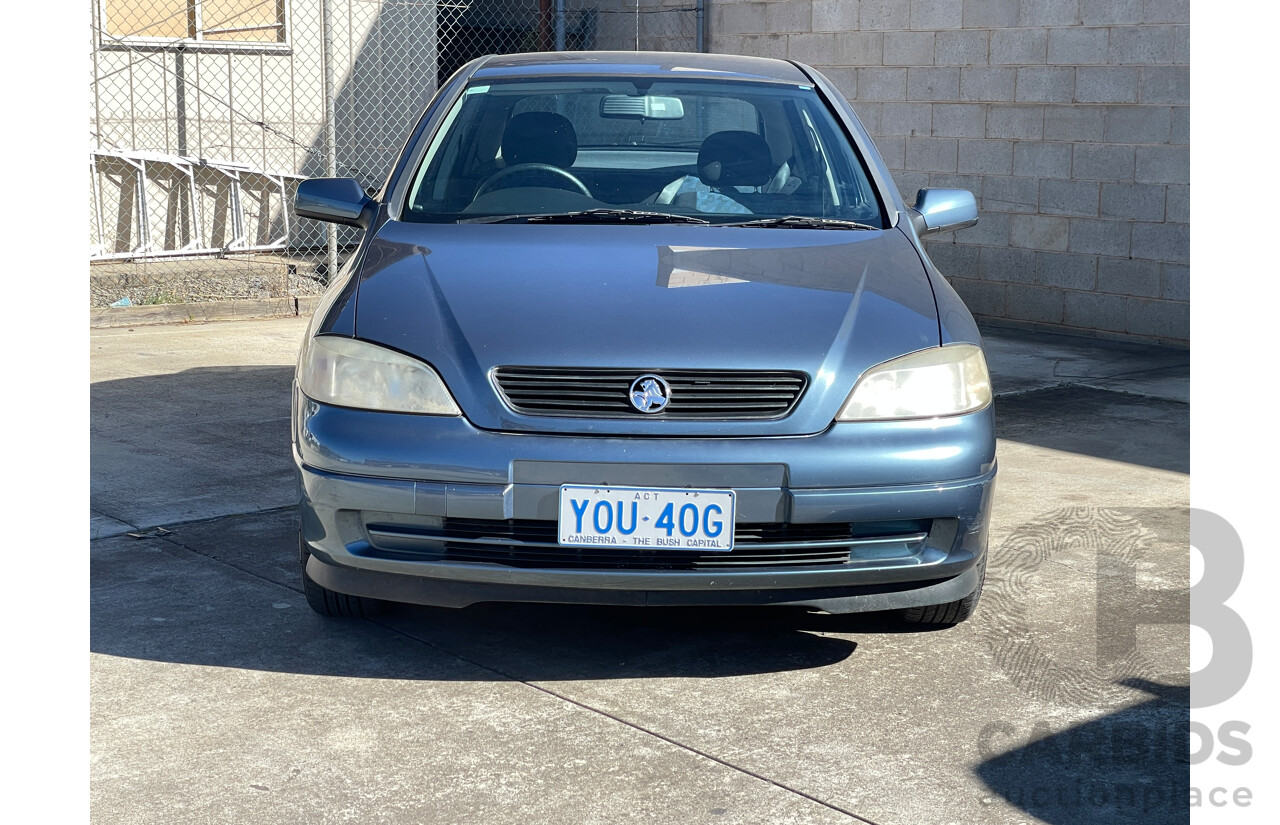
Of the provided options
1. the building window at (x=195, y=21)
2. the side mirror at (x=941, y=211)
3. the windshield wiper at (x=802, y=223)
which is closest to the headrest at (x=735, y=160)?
the windshield wiper at (x=802, y=223)

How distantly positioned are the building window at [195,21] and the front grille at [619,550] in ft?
25.5

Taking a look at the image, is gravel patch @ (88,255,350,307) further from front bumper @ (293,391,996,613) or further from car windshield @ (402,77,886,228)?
front bumper @ (293,391,996,613)

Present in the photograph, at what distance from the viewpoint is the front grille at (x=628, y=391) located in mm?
3148

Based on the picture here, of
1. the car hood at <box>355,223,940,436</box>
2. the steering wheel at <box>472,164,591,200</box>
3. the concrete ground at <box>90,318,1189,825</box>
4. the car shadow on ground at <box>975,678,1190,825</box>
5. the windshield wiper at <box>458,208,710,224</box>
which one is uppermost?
the steering wheel at <box>472,164,591,200</box>

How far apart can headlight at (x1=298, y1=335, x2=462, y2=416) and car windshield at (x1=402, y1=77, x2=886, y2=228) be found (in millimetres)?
768

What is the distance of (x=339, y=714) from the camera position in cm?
317

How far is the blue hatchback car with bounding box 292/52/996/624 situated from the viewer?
3088 millimetres

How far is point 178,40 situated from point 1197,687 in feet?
28.6
